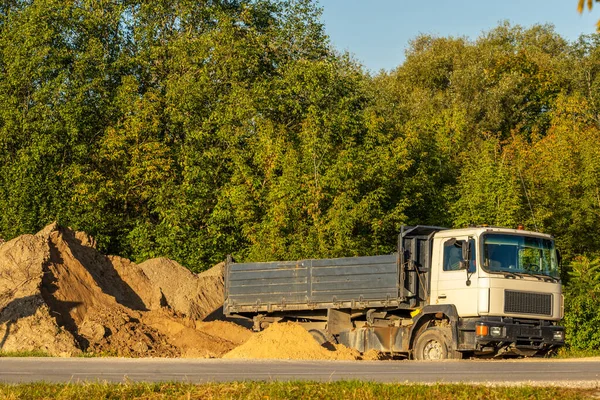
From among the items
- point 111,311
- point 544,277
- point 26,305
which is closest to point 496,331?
point 544,277

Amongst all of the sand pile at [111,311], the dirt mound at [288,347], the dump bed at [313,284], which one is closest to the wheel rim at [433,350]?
the dump bed at [313,284]

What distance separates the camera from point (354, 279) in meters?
23.2

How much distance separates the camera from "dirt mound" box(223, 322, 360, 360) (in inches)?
898

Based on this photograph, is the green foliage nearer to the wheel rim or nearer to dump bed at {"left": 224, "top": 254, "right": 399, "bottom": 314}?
the wheel rim

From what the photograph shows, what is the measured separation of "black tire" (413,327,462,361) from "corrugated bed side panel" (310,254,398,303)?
1.14 meters

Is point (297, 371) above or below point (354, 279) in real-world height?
below

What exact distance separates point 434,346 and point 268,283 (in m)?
4.92

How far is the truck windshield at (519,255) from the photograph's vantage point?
21.3 metres

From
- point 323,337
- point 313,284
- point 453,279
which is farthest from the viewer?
point 313,284

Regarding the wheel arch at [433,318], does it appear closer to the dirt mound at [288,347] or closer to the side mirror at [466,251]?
the side mirror at [466,251]

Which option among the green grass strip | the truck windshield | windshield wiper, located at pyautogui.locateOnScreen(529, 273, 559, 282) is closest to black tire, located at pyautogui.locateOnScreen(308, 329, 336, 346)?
the truck windshield

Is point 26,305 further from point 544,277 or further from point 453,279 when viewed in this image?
point 544,277

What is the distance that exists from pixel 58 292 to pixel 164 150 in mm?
12489

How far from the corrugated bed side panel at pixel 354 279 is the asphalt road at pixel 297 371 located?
2832 mm
